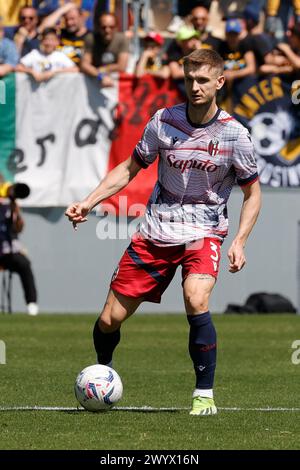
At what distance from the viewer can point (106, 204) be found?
63.4 feet

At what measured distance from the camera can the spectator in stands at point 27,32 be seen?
790 inches

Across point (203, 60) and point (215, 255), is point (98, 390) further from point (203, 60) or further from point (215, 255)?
point (203, 60)

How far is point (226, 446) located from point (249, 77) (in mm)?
13652

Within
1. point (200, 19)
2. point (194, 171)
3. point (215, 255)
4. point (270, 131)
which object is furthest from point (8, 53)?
point (215, 255)

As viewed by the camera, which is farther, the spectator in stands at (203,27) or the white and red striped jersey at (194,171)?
the spectator in stands at (203,27)

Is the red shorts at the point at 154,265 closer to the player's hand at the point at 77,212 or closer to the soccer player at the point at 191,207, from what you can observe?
the soccer player at the point at 191,207

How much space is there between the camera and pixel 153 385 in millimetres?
10453

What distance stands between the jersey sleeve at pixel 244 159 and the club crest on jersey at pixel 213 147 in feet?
0.42

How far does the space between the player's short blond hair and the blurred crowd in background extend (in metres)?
10.7

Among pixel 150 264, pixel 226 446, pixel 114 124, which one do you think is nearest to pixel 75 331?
pixel 114 124

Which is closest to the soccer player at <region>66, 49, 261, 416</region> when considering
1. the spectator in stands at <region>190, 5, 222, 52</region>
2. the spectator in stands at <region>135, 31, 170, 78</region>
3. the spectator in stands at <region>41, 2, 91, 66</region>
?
the spectator in stands at <region>190, 5, 222, 52</region>

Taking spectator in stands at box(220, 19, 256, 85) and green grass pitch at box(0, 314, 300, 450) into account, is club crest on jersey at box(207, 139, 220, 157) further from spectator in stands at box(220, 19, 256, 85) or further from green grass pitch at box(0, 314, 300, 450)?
spectator in stands at box(220, 19, 256, 85)

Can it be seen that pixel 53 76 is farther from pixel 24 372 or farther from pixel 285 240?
pixel 24 372

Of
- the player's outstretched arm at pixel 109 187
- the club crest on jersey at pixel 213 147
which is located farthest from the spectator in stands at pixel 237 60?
the club crest on jersey at pixel 213 147
